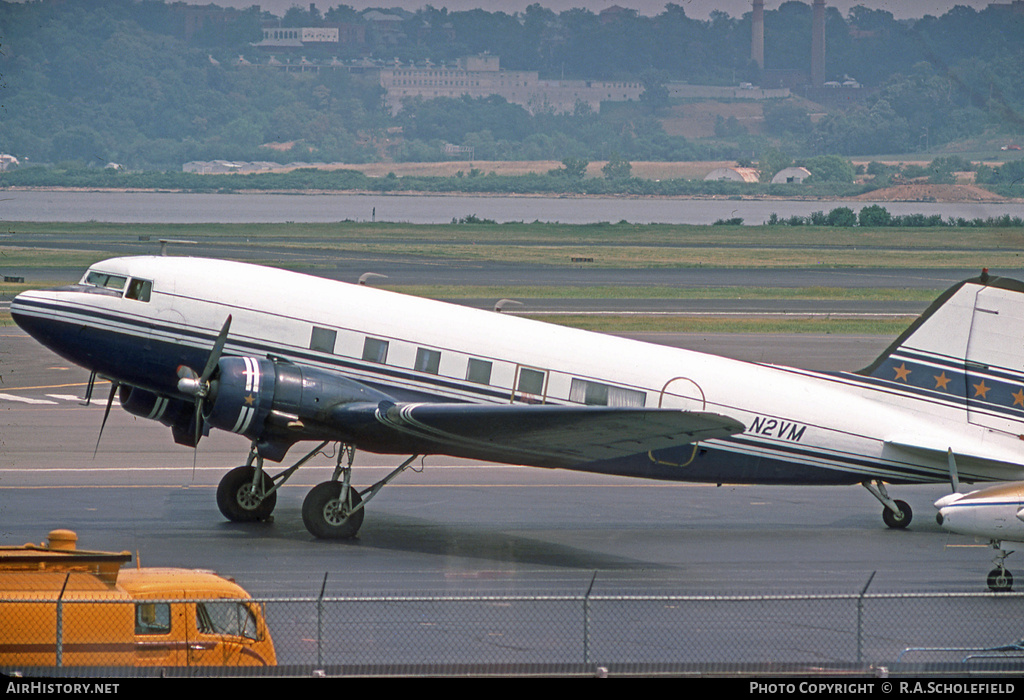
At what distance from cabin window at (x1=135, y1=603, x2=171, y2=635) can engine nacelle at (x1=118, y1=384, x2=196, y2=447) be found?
36.6ft

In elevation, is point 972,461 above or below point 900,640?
above

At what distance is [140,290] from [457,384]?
6.37 m

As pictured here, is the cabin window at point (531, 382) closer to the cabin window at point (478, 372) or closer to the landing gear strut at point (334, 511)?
the cabin window at point (478, 372)

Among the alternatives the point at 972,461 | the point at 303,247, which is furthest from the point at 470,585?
the point at 303,247

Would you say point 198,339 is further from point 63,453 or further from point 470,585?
point 63,453

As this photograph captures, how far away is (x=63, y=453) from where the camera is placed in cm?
3055

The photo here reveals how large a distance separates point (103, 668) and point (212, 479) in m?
17.0

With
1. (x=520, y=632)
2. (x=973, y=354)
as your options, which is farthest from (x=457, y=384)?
(x=973, y=354)

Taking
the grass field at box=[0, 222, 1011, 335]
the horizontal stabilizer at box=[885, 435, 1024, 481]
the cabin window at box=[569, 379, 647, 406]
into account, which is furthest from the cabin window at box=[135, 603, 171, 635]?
the grass field at box=[0, 222, 1011, 335]

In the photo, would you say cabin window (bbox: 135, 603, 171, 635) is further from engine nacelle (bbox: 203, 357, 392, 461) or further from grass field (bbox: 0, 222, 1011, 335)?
grass field (bbox: 0, 222, 1011, 335)

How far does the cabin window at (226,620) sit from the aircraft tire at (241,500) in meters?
10.8

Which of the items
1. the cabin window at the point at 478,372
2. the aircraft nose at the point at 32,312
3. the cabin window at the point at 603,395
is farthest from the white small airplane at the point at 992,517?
the aircraft nose at the point at 32,312

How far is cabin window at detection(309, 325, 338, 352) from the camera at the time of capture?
23000 mm

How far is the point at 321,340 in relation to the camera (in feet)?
75.5
